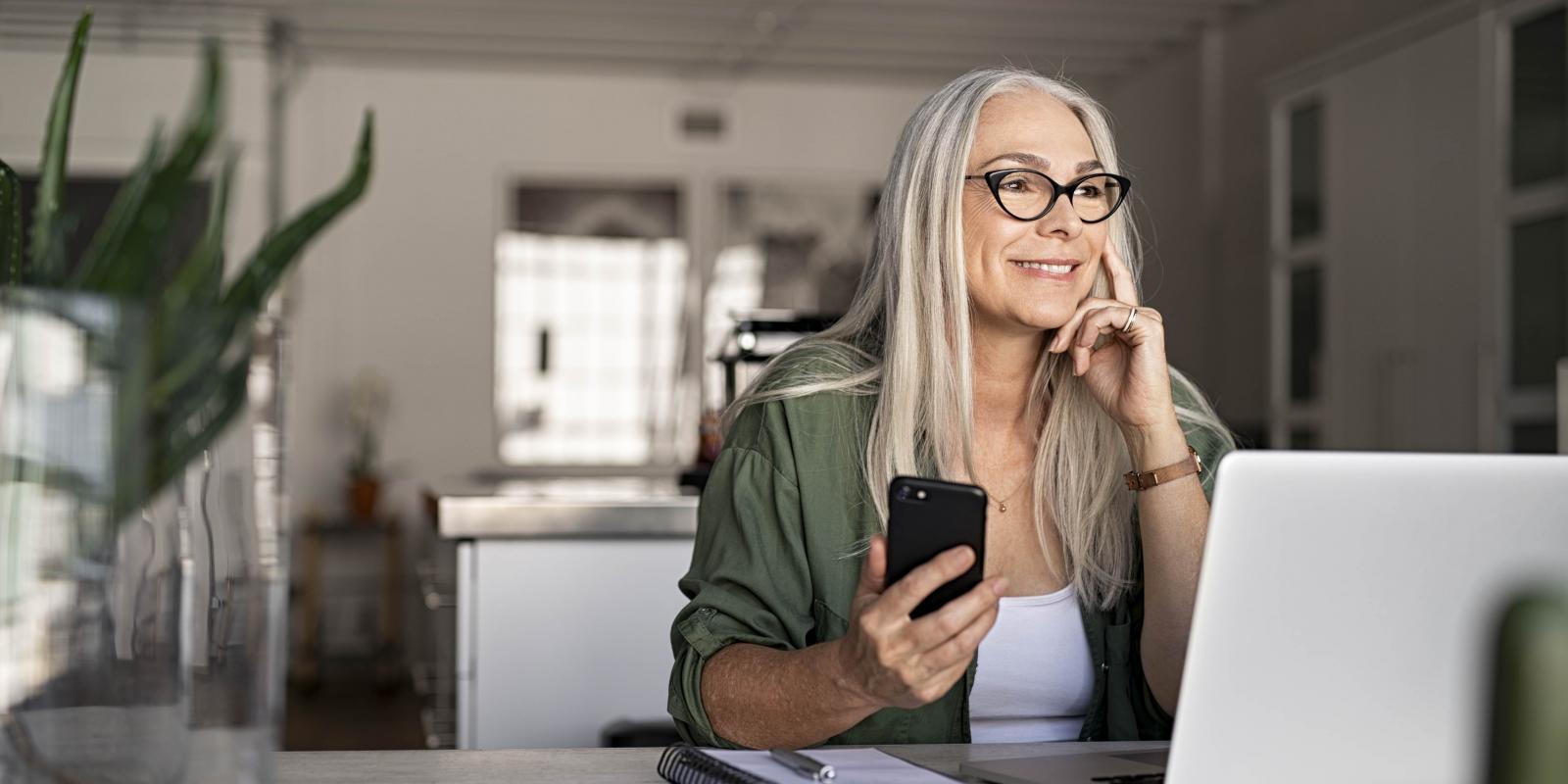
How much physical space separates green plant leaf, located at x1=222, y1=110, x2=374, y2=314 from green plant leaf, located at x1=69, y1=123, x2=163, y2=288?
53mm

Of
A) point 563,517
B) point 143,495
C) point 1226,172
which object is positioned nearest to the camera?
point 143,495

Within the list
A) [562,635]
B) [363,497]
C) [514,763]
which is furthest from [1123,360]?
[363,497]

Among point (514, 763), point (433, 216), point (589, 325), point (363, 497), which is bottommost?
point (363, 497)

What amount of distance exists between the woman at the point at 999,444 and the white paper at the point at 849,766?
0.74ft

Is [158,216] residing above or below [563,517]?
above

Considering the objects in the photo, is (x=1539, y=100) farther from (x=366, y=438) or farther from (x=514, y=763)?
(x=366, y=438)

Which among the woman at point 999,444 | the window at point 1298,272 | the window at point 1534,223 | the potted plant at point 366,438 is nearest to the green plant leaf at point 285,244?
the woman at point 999,444

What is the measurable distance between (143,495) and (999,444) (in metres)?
1.15

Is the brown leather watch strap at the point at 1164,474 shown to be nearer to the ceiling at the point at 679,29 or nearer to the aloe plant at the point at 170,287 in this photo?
the aloe plant at the point at 170,287

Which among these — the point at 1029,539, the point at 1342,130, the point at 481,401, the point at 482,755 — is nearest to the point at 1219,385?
the point at 1342,130

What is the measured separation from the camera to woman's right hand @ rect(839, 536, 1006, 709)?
103cm

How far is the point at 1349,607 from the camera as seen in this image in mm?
805

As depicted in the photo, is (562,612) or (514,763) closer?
(514,763)

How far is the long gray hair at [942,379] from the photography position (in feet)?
5.20
